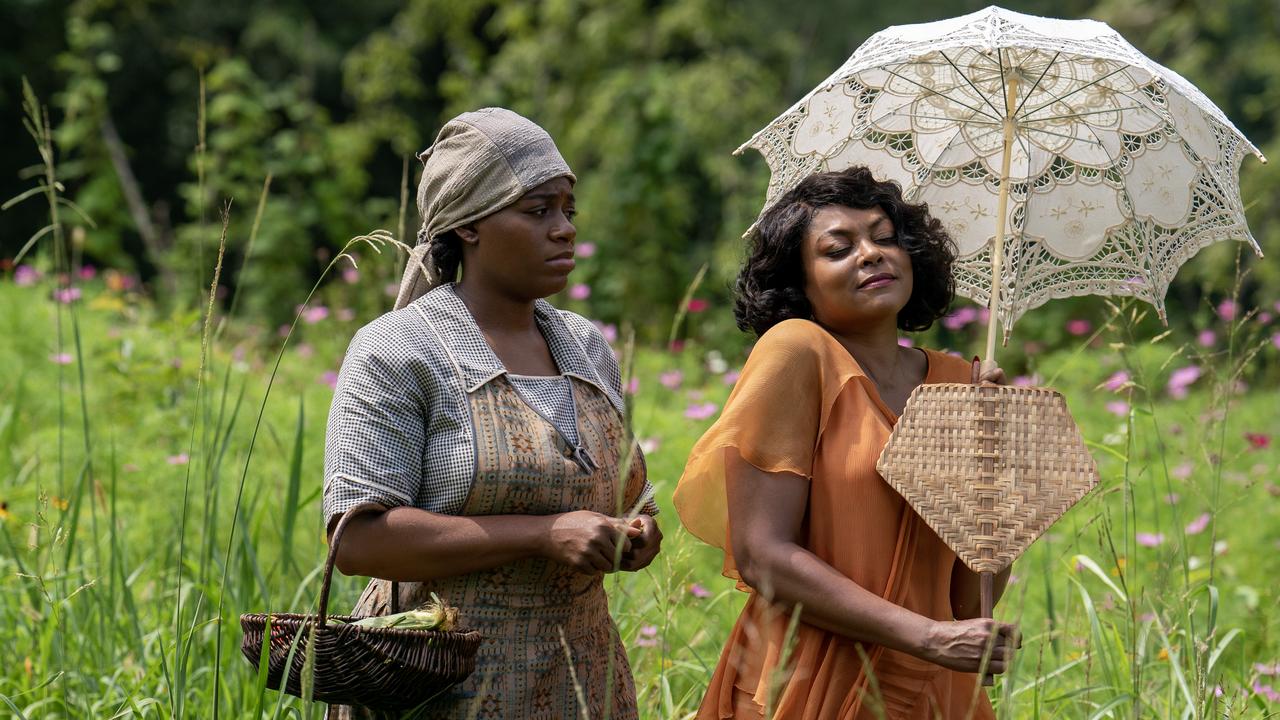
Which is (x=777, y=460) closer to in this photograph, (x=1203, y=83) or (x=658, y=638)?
(x=658, y=638)

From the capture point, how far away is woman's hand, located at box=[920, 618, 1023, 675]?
1.91 metres

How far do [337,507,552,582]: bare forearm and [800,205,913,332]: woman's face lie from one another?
591 millimetres

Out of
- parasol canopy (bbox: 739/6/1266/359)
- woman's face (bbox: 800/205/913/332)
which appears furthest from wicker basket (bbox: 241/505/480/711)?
parasol canopy (bbox: 739/6/1266/359)

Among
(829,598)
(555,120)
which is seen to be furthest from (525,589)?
(555,120)

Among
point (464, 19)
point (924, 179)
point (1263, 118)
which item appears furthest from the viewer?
point (1263, 118)

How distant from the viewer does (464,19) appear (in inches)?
413

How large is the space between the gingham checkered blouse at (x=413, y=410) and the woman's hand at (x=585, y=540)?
0.50ft

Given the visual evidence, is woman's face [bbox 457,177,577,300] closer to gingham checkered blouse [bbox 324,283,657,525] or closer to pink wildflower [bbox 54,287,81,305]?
gingham checkered blouse [bbox 324,283,657,525]

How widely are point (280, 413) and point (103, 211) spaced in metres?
4.66

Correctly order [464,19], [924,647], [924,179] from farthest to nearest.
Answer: [464,19] → [924,179] → [924,647]

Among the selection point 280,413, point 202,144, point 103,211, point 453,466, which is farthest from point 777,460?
point 103,211

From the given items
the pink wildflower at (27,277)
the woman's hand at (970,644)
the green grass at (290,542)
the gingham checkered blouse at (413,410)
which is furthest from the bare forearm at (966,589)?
the pink wildflower at (27,277)

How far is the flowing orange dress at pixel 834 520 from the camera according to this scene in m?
Result: 2.09

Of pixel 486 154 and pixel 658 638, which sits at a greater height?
pixel 486 154
